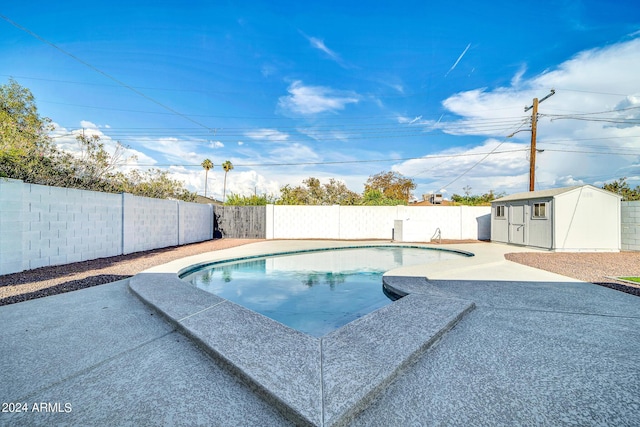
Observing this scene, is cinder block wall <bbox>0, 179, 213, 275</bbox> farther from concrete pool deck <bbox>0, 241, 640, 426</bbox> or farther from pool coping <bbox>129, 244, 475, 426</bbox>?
pool coping <bbox>129, 244, 475, 426</bbox>

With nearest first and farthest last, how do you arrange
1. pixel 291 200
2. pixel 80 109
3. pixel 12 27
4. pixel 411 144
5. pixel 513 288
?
pixel 513 288 < pixel 12 27 < pixel 80 109 < pixel 291 200 < pixel 411 144

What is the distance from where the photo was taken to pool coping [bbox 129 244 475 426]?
1701mm

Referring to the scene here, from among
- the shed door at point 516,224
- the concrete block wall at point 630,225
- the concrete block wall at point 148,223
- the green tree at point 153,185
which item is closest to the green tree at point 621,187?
the concrete block wall at point 630,225

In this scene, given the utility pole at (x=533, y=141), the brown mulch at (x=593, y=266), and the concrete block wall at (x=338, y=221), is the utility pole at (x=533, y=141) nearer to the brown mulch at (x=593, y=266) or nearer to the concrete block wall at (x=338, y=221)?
the concrete block wall at (x=338, y=221)

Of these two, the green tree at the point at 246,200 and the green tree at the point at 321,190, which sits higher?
the green tree at the point at 321,190

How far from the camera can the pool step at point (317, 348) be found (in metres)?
1.70

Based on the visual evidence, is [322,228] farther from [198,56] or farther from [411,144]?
[411,144]

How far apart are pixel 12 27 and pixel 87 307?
324 inches

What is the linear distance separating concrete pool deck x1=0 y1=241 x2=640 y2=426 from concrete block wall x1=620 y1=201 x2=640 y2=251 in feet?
29.3

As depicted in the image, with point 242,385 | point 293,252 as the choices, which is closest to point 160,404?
point 242,385

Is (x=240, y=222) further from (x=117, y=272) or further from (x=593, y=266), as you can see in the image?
(x=593, y=266)

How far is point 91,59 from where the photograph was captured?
9297 millimetres

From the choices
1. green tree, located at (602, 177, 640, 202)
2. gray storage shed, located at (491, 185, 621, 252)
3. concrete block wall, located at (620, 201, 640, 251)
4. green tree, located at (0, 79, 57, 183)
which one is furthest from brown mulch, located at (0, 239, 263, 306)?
green tree, located at (602, 177, 640, 202)

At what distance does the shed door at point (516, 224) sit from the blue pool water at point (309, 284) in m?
3.36
